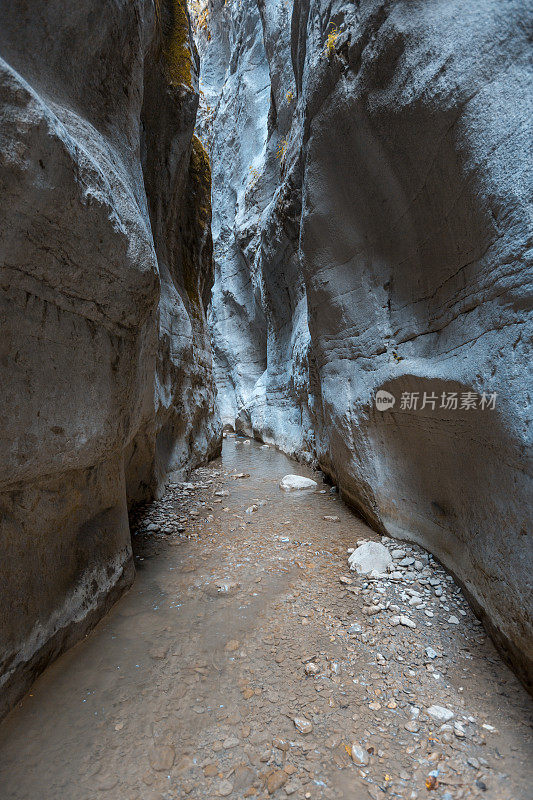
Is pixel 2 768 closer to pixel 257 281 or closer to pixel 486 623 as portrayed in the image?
pixel 486 623

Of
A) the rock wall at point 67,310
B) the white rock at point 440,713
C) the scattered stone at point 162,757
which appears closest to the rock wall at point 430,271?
the white rock at point 440,713

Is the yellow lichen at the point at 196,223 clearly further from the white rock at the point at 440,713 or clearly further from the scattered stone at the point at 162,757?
the white rock at the point at 440,713

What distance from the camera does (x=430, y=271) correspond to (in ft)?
10.6

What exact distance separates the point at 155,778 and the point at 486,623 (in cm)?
226

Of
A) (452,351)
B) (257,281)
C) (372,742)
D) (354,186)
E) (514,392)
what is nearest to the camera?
(372,742)

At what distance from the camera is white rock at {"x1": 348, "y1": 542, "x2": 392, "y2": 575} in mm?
3389

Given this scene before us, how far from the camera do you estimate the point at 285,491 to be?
6.20 metres

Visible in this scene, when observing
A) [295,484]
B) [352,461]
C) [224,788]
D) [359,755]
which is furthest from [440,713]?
[295,484]

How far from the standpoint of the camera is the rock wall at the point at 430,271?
88.2 inches

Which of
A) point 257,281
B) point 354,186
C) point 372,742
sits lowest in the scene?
point 372,742

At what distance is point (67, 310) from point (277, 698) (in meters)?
2.69

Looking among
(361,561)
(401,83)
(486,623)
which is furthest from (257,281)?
(486,623)

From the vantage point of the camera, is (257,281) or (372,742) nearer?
(372,742)

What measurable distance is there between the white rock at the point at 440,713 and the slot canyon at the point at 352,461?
10mm
